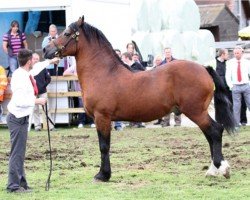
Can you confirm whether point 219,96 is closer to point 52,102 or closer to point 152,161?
point 152,161

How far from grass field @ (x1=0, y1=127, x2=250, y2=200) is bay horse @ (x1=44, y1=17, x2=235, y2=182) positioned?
0.48m

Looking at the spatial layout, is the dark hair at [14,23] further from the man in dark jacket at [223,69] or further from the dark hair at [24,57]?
the dark hair at [24,57]

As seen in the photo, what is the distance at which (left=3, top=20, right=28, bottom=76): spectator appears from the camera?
2006cm

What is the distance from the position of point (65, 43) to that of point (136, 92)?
50.0 inches

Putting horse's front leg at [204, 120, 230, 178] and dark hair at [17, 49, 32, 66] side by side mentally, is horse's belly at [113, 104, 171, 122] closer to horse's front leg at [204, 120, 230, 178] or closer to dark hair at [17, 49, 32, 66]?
horse's front leg at [204, 120, 230, 178]

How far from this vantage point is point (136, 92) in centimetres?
1090

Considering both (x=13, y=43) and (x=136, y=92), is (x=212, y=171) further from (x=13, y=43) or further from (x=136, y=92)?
(x=13, y=43)

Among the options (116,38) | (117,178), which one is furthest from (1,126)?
(117,178)

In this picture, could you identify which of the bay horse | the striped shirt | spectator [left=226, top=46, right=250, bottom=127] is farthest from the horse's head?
the striped shirt

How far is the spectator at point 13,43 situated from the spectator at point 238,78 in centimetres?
552

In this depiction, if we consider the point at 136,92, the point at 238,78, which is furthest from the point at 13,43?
the point at 136,92

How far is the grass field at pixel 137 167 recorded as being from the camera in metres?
9.61

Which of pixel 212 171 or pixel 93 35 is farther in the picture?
pixel 93 35

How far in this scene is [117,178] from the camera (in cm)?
1087
